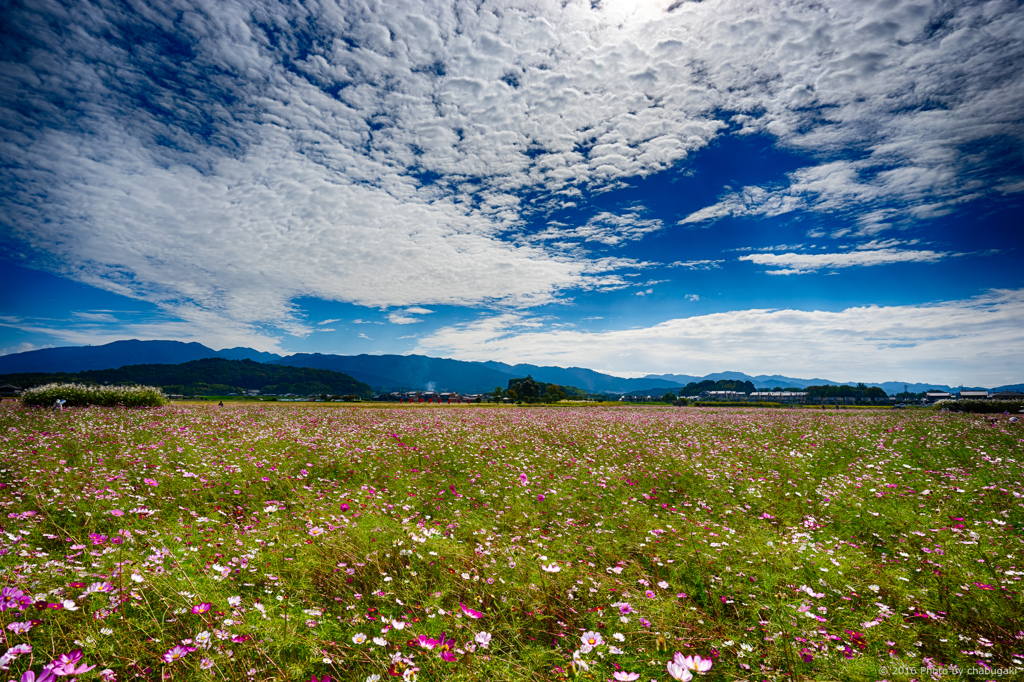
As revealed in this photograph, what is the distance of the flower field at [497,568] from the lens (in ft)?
10.6

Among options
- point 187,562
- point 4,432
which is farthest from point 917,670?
point 4,432

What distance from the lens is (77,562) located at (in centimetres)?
418

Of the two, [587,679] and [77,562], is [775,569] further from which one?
[77,562]

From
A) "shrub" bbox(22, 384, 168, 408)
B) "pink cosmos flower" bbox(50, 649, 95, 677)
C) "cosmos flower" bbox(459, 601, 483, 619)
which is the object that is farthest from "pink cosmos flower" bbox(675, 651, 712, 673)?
"shrub" bbox(22, 384, 168, 408)

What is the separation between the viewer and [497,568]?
16.3 feet

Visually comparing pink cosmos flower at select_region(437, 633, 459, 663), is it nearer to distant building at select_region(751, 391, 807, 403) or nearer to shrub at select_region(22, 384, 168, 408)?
shrub at select_region(22, 384, 168, 408)

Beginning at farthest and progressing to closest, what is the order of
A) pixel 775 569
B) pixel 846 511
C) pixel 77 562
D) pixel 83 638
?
1. pixel 846 511
2. pixel 775 569
3. pixel 77 562
4. pixel 83 638

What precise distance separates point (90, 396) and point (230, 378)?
369ft

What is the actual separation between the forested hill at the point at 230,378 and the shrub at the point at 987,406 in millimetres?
104713

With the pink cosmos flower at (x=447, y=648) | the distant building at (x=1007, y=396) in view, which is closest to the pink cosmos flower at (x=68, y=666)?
the pink cosmos flower at (x=447, y=648)

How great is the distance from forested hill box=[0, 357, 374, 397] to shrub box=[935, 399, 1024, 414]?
344 feet

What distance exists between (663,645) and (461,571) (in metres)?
2.35

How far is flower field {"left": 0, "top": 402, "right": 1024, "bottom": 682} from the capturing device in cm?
325

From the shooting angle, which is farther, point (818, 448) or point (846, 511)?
point (818, 448)
